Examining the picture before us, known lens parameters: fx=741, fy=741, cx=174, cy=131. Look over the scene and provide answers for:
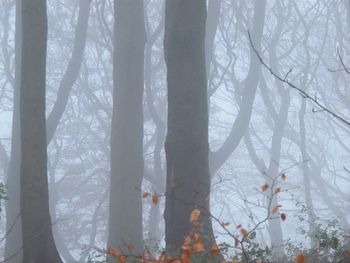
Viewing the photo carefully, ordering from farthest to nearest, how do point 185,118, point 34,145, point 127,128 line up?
point 127,128
point 185,118
point 34,145

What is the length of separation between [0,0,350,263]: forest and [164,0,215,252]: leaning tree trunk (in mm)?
20

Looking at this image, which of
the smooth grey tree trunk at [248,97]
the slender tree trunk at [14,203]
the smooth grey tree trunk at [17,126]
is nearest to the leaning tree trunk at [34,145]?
the smooth grey tree trunk at [17,126]

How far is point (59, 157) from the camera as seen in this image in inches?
1436

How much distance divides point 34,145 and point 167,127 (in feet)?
6.20

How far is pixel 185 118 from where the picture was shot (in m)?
10.4

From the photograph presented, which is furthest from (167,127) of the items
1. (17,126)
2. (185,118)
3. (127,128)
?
(17,126)

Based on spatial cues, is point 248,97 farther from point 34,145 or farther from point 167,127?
point 34,145

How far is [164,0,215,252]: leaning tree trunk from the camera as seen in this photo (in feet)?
32.8

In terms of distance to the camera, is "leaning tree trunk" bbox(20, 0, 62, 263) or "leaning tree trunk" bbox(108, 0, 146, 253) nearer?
A: "leaning tree trunk" bbox(20, 0, 62, 263)

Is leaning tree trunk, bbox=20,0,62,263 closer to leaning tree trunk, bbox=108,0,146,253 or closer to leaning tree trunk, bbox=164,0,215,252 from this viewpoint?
leaning tree trunk, bbox=164,0,215,252

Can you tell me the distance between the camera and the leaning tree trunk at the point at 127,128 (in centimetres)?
1566

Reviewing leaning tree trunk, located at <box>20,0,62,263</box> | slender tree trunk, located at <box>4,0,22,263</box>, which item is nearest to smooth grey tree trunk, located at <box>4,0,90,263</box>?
slender tree trunk, located at <box>4,0,22,263</box>

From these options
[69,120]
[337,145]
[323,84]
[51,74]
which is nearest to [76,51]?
[51,74]

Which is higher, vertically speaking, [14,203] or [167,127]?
[167,127]
